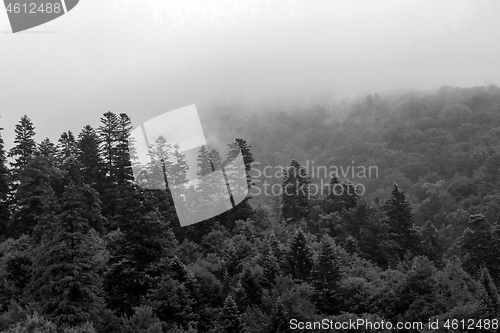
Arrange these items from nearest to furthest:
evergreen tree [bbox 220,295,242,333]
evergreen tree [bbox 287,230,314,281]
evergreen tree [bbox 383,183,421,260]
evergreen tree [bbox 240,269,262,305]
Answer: evergreen tree [bbox 220,295,242,333], evergreen tree [bbox 240,269,262,305], evergreen tree [bbox 287,230,314,281], evergreen tree [bbox 383,183,421,260]

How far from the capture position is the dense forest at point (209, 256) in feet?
88.5

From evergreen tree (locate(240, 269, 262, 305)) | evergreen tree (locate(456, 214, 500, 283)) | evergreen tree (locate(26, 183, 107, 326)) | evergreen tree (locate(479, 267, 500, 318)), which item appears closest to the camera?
evergreen tree (locate(26, 183, 107, 326))

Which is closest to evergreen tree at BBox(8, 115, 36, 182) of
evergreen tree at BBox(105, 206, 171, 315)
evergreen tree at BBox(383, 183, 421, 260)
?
evergreen tree at BBox(105, 206, 171, 315)

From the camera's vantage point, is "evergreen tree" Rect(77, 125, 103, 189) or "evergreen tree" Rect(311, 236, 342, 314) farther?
"evergreen tree" Rect(77, 125, 103, 189)

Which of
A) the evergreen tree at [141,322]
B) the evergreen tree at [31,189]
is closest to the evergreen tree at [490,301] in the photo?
the evergreen tree at [141,322]

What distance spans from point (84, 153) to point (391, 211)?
34.0 m

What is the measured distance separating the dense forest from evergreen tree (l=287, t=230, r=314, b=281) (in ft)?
0.28

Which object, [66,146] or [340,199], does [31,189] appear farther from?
[340,199]

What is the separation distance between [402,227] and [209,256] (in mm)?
21224

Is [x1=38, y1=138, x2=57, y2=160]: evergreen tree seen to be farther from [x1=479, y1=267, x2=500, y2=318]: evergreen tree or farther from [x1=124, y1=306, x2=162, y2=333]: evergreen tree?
[x1=479, y1=267, x2=500, y2=318]: evergreen tree

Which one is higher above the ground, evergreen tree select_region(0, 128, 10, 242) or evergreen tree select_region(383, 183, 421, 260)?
evergreen tree select_region(0, 128, 10, 242)

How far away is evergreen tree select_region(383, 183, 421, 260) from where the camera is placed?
49256 millimetres

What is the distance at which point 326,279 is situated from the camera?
3378cm

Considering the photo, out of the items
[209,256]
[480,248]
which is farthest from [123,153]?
[480,248]
